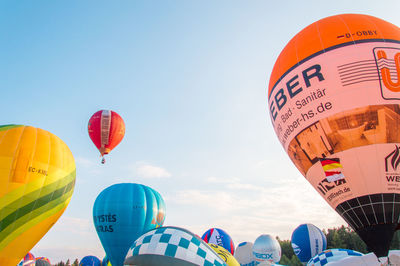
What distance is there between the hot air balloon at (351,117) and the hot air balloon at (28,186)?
8437mm

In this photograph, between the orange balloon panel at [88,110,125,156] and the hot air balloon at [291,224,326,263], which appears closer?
the orange balloon panel at [88,110,125,156]

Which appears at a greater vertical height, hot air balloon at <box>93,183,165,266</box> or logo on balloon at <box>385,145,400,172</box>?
logo on balloon at <box>385,145,400,172</box>

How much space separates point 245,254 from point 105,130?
44.2 feet

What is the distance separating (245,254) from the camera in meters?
22.4

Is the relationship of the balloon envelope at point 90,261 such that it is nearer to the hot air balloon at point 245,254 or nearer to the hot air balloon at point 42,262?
the hot air balloon at point 42,262

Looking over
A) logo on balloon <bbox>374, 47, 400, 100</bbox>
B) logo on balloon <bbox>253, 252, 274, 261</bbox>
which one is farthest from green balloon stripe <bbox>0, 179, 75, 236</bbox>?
logo on balloon <bbox>253, 252, 274, 261</bbox>

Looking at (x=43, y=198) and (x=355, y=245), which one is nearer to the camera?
(x=43, y=198)

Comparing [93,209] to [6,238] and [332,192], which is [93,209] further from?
[332,192]

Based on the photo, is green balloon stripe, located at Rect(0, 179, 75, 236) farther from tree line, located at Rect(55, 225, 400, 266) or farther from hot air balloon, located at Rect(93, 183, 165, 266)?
tree line, located at Rect(55, 225, 400, 266)

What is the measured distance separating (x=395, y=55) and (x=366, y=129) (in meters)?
2.09

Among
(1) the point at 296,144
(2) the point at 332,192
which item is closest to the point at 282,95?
(1) the point at 296,144

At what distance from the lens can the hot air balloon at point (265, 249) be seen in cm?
2155

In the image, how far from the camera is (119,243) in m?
13.3

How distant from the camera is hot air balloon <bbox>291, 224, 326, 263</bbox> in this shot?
71.3 feet
